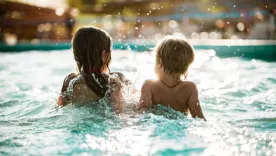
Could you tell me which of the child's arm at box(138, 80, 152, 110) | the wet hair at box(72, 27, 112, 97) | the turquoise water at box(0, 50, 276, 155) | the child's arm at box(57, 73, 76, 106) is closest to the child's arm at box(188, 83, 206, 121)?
the turquoise water at box(0, 50, 276, 155)

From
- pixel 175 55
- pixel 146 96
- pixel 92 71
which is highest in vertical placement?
pixel 175 55

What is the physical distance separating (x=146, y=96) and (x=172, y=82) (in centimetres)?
24

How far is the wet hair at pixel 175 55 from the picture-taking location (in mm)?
2791

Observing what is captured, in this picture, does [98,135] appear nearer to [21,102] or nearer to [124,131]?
[124,131]

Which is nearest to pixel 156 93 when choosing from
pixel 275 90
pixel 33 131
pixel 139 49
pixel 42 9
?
pixel 33 131

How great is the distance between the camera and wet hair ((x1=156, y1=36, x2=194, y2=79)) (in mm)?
2791

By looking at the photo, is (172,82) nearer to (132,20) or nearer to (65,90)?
(65,90)

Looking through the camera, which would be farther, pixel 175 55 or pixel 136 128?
pixel 175 55

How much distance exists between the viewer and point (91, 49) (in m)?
2.89

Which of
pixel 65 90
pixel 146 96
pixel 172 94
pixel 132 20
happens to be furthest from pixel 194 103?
pixel 132 20

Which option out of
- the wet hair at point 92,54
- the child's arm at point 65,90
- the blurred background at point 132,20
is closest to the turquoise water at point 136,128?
the child's arm at point 65,90

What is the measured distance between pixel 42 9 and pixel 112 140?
46.1 ft

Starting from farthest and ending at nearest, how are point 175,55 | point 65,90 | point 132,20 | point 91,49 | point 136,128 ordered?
point 132,20 < point 65,90 < point 91,49 < point 175,55 < point 136,128

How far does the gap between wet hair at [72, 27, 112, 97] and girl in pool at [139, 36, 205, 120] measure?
0.39m
